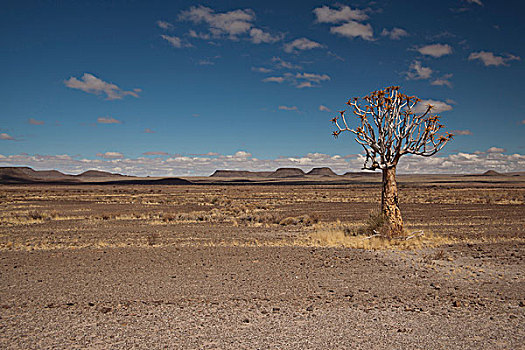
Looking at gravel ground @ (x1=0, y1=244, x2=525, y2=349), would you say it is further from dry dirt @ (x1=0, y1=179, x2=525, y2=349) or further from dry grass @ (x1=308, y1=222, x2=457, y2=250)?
dry grass @ (x1=308, y1=222, x2=457, y2=250)

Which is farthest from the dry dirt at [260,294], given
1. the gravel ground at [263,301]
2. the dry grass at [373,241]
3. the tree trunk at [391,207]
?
the tree trunk at [391,207]

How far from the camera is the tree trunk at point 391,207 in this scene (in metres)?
15.4

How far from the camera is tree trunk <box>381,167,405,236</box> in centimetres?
1544

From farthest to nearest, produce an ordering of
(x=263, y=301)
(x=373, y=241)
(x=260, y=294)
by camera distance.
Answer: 1. (x=373, y=241)
2. (x=260, y=294)
3. (x=263, y=301)

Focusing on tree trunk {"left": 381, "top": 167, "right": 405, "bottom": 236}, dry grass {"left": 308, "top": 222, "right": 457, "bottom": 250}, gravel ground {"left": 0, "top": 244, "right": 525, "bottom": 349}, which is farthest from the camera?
tree trunk {"left": 381, "top": 167, "right": 405, "bottom": 236}

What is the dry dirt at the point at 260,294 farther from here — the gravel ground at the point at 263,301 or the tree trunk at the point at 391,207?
the tree trunk at the point at 391,207

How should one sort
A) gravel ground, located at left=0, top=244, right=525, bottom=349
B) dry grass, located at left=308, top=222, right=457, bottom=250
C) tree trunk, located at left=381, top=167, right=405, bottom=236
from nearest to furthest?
gravel ground, located at left=0, top=244, right=525, bottom=349 < dry grass, located at left=308, top=222, right=457, bottom=250 < tree trunk, located at left=381, top=167, right=405, bottom=236

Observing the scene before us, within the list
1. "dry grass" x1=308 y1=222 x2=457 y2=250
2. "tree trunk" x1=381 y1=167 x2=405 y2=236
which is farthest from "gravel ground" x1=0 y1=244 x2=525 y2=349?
"tree trunk" x1=381 y1=167 x2=405 y2=236

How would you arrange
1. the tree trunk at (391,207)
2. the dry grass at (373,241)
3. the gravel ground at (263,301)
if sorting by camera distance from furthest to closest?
the tree trunk at (391,207)
the dry grass at (373,241)
the gravel ground at (263,301)

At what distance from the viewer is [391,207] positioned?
1554 centimetres

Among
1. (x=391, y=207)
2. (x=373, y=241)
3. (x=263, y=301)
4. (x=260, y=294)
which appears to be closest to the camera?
(x=263, y=301)

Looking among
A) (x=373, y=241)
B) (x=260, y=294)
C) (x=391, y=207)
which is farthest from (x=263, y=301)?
(x=391, y=207)

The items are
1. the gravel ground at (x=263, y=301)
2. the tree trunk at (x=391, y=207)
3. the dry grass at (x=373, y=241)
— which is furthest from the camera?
the tree trunk at (x=391, y=207)

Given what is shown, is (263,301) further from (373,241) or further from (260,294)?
(373,241)
